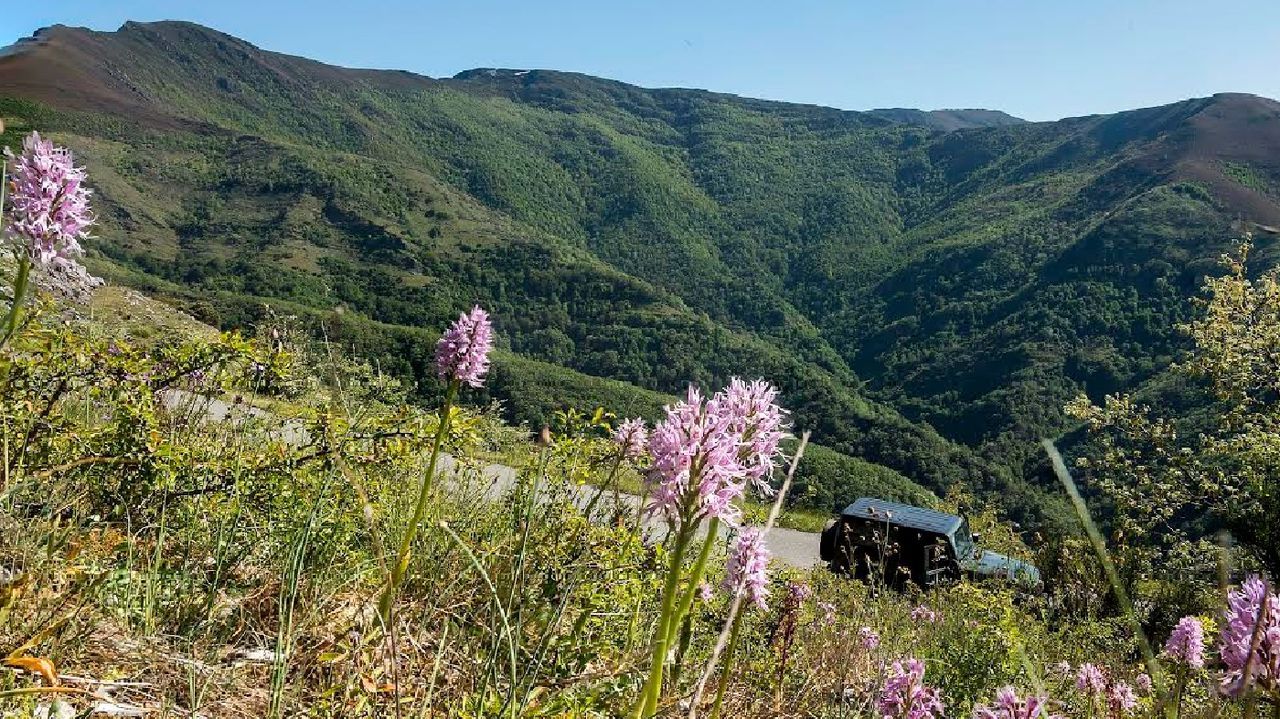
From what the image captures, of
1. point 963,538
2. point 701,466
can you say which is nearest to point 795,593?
point 701,466

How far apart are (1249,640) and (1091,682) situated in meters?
1.81

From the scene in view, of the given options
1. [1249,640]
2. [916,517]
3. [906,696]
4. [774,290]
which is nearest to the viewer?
[1249,640]

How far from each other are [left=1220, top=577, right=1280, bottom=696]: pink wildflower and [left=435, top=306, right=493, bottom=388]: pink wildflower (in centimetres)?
281

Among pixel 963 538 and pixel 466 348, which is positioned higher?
pixel 466 348

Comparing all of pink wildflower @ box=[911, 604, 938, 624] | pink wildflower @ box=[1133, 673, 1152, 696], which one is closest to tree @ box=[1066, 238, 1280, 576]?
pink wildflower @ box=[911, 604, 938, 624]

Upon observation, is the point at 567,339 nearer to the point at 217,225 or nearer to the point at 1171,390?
the point at 217,225

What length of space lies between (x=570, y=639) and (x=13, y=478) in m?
1.97

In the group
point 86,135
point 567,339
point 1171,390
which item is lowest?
point 567,339

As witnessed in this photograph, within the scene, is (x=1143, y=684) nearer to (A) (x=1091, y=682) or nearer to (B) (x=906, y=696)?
(A) (x=1091, y=682)

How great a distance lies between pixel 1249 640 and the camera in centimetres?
193

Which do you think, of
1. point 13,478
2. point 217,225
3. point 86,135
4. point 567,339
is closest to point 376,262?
point 217,225

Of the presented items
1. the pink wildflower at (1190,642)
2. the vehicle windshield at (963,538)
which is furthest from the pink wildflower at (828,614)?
the vehicle windshield at (963,538)

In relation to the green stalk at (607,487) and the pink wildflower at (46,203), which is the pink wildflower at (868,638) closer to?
the green stalk at (607,487)

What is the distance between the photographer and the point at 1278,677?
5.82 feet
